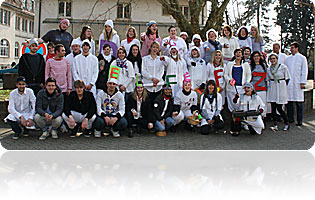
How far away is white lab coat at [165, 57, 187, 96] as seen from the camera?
8172 mm

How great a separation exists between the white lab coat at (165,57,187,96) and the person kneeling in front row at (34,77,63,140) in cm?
264

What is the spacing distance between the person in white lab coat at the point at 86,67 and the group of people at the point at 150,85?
0.02 metres

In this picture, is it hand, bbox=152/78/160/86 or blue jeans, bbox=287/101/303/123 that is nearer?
hand, bbox=152/78/160/86

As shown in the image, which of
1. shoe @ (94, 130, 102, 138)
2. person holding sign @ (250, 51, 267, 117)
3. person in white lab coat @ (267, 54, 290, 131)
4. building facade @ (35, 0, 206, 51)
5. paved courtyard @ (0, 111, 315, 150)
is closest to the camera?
paved courtyard @ (0, 111, 315, 150)

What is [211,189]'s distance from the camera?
4.04 m

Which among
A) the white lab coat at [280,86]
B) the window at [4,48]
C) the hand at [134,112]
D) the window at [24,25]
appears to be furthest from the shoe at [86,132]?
the window at [24,25]

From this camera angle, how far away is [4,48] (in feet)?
Answer: 137

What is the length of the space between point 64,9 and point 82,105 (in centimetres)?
2100

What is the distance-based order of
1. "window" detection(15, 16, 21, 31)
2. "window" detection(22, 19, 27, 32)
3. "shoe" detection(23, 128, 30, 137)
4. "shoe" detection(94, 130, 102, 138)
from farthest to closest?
"window" detection(22, 19, 27, 32) < "window" detection(15, 16, 21, 31) < "shoe" detection(23, 128, 30, 137) < "shoe" detection(94, 130, 102, 138)

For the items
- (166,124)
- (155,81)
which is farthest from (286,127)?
(155,81)

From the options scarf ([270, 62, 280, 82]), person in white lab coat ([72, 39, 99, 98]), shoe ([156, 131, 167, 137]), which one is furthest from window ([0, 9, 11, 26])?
scarf ([270, 62, 280, 82])

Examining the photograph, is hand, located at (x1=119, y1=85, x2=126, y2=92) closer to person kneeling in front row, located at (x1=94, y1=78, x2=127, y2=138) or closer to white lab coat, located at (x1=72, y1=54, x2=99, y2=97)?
person kneeling in front row, located at (x1=94, y1=78, x2=127, y2=138)

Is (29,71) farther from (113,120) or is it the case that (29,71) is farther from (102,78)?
(113,120)

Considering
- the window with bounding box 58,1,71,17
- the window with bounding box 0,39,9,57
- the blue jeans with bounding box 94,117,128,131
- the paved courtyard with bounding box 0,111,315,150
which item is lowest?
the paved courtyard with bounding box 0,111,315,150
